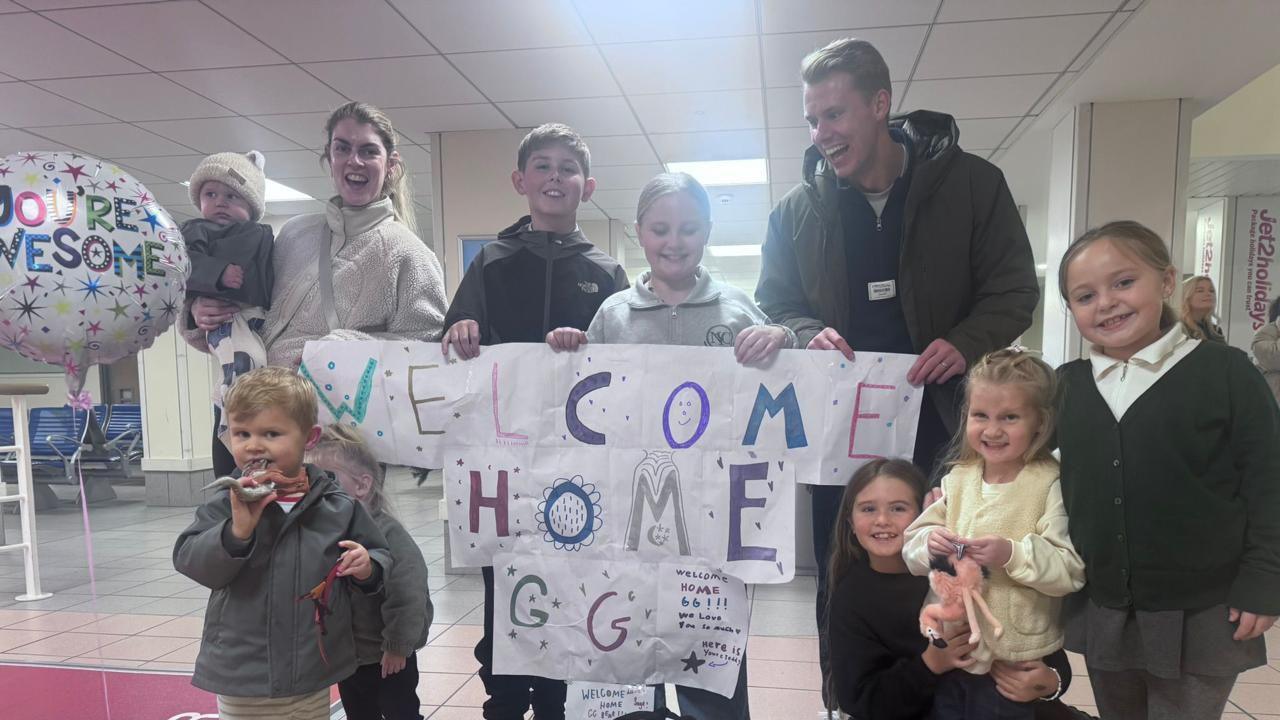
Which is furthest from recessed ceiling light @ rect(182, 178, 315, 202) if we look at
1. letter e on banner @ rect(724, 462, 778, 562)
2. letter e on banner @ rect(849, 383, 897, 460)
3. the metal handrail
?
letter e on banner @ rect(849, 383, 897, 460)

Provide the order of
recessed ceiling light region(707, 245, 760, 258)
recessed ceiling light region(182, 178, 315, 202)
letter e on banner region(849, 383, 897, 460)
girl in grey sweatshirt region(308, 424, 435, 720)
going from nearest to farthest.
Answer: girl in grey sweatshirt region(308, 424, 435, 720), letter e on banner region(849, 383, 897, 460), recessed ceiling light region(182, 178, 315, 202), recessed ceiling light region(707, 245, 760, 258)

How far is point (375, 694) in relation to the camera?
1643mm

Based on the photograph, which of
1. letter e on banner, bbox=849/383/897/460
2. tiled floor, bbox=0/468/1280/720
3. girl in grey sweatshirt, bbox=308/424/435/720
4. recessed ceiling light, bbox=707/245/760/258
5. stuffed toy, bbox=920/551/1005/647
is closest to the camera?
stuffed toy, bbox=920/551/1005/647

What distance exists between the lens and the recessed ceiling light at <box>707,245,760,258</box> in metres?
9.66

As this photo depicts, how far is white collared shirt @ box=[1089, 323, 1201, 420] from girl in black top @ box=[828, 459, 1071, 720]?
0.38 meters

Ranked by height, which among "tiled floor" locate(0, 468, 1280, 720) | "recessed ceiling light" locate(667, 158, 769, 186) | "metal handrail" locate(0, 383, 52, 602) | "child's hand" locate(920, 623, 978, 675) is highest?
"recessed ceiling light" locate(667, 158, 769, 186)

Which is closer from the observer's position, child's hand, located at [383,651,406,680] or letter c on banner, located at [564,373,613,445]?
child's hand, located at [383,651,406,680]

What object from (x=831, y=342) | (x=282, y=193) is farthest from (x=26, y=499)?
(x=831, y=342)

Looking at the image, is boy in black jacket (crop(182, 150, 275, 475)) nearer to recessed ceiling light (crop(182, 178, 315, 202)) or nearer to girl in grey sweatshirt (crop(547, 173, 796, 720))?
girl in grey sweatshirt (crop(547, 173, 796, 720))

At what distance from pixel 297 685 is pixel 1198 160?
23.4ft

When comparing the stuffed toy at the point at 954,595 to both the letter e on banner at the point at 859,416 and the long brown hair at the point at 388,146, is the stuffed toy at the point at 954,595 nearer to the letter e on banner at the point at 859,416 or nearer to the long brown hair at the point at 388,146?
the letter e on banner at the point at 859,416

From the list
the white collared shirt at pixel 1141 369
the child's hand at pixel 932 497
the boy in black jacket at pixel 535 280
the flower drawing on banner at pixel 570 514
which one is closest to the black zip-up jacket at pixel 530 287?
the boy in black jacket at pixel 535 280

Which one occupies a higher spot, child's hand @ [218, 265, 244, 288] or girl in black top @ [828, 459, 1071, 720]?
child's hand @ [218, 265, 244, 288]

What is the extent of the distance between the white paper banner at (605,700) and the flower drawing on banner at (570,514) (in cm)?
43
